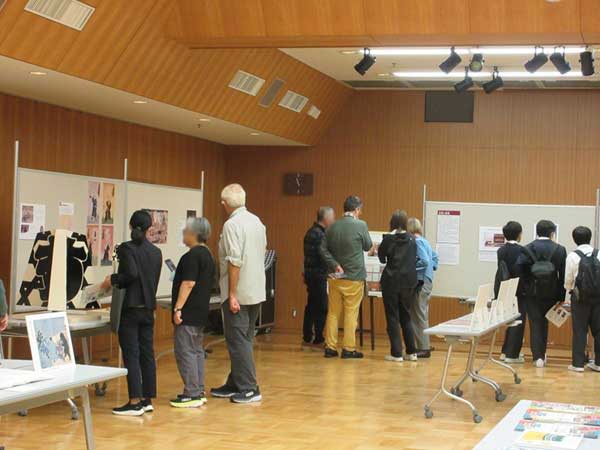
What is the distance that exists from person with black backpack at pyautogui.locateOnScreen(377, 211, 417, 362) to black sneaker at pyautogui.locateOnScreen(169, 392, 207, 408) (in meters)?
3.31

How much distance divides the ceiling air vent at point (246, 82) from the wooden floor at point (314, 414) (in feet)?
9.13

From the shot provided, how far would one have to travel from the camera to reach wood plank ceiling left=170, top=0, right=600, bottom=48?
7.43 meters

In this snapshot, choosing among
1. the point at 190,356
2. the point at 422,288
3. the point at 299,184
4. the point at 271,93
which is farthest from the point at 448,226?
the point at 190,356

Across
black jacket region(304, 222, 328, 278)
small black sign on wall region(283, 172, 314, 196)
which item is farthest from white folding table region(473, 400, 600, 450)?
small black sign on wall region(283, 172, 314, 196)

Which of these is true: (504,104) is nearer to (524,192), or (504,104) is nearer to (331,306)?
(524,192)

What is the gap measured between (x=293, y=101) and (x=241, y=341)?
4.73 m

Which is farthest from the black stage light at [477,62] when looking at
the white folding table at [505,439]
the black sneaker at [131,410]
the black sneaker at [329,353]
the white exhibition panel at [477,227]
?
the white folding table at [505,439]


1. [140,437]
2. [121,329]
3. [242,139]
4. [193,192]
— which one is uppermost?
[242,139]

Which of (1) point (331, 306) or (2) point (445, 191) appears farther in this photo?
(2) point (445, 191)

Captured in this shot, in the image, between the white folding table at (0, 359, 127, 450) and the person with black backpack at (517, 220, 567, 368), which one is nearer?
the white folding table at (0, 359, 127, 450)

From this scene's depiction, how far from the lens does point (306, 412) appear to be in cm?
762

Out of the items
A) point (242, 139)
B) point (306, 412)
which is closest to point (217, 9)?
point (306, 412)

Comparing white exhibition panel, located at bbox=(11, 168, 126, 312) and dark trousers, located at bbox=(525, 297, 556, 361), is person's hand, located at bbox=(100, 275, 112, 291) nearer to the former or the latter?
white exhibition panel, located at bbox=(11, 168, 126, 312)

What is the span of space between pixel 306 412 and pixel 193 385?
34.6 inches
